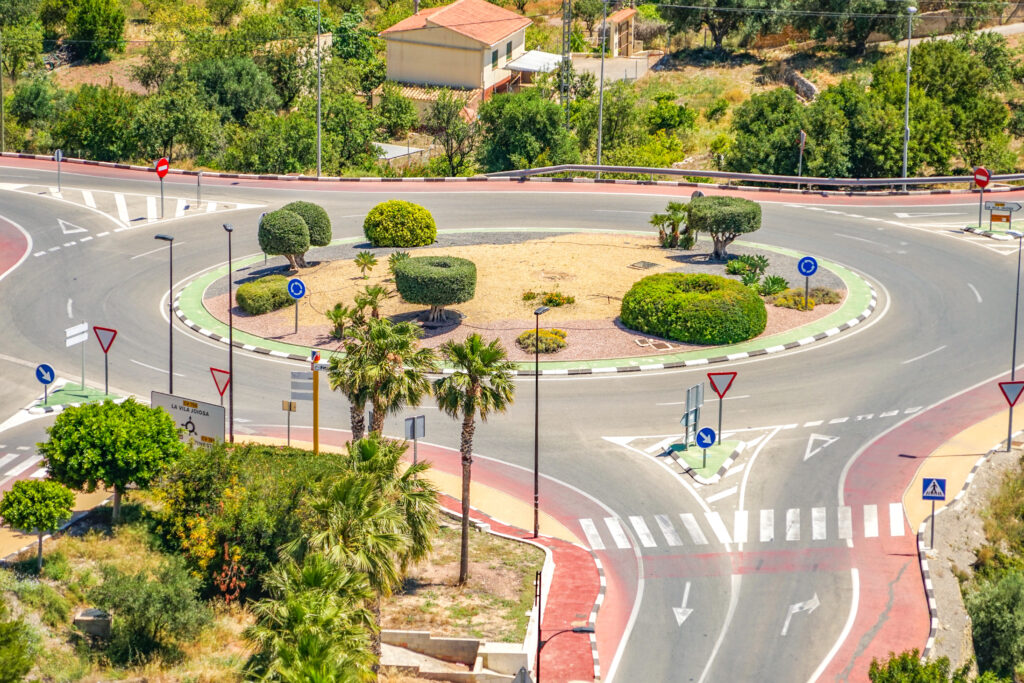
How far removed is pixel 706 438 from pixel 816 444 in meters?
4.95

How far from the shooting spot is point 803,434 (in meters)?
53.6

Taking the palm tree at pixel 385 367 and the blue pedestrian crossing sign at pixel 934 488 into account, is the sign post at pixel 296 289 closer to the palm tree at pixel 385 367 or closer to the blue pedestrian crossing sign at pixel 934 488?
the palm tree at pixel 385 367

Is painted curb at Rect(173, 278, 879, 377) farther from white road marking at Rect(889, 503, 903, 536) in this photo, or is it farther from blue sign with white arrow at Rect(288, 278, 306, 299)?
white road marking at Rect(889, 503, 903, 536)

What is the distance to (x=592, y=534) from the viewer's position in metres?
47.3

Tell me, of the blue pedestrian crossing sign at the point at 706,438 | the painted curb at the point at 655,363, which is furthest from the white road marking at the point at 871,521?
the painted curb at the point at 655,363

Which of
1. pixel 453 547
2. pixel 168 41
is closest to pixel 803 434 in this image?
pixel 453 547

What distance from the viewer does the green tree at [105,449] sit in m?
43.9

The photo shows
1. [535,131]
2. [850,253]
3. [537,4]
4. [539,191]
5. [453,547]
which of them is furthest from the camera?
[537,4]

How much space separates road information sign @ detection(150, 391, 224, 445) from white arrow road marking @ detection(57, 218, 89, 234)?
30.8 meters

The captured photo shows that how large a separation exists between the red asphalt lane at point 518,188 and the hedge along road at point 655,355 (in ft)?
45.6

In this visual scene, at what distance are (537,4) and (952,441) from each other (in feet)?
299

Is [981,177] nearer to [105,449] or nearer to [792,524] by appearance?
[792,524]

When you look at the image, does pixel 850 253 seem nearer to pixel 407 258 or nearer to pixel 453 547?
pixel 407 258

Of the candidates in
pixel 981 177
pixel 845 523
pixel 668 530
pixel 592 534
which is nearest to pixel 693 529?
pixel 668 530
